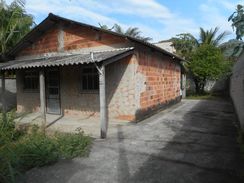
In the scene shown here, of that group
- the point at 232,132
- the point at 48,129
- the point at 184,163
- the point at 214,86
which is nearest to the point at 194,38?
the point at 214,86

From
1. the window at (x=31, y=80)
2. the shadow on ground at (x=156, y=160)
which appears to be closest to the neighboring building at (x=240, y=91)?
the shadow on ground at (x=156, y=160)

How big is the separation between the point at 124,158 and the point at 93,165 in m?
0.74

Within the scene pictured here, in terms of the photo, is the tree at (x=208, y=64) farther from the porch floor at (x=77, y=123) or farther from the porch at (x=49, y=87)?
the porch floor at (x=77, y=123)

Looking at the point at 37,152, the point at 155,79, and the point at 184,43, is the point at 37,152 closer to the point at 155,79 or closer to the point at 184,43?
the point at 155,79

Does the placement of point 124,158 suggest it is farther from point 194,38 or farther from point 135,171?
point 194,38

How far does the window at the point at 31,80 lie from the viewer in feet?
41.2

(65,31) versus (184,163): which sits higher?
(65,31)

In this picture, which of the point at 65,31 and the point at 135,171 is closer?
the point at 135,171

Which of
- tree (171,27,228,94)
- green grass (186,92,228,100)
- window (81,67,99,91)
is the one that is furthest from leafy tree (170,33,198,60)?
window (81,67,99,91)

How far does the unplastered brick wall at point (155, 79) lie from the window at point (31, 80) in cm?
588

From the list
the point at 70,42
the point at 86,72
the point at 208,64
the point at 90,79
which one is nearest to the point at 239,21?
the point at 90,79

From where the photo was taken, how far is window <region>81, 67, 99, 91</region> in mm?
10281

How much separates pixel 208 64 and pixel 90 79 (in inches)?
512

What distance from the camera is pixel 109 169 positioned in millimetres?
4680
